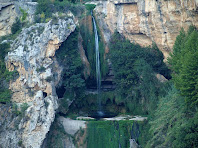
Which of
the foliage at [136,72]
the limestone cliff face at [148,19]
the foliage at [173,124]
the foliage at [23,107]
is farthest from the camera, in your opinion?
the foliage at [136,72]


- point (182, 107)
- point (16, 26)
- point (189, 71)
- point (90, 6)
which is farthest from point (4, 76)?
point (189, 71)

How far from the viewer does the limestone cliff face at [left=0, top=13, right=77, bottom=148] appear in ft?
109

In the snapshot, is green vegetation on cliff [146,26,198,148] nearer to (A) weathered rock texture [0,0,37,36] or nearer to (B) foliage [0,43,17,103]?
(B) foliage [0,43,17,103]

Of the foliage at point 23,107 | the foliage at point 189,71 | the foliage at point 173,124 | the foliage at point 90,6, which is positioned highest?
the foliage at point 90,6

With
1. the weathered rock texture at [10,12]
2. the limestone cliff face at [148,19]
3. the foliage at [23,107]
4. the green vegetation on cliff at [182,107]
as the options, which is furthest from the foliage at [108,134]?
the weathered rock texture at [10,12]

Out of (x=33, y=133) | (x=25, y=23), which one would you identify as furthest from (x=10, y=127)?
(x=25, y=23)

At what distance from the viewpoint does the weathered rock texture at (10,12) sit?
124ft

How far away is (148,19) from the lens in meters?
36.0

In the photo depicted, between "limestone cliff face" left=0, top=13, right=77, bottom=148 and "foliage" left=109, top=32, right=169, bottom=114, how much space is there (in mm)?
5716

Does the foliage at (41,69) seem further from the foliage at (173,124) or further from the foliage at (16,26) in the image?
the foliage at (173,124)

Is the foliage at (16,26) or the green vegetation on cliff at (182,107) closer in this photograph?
the green vegetation on cliff at (182,107)

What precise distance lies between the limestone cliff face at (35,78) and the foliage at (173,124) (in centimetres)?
874

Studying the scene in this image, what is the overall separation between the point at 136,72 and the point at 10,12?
12.5m

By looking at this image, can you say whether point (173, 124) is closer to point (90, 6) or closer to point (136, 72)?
point (136, 72)
